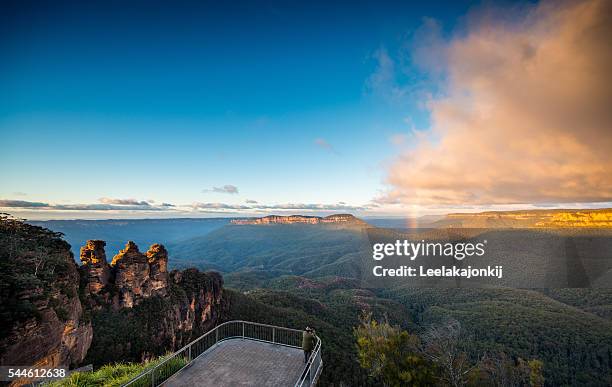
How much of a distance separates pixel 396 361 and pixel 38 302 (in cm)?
2431

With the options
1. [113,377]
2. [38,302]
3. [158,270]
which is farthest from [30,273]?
[158,270]

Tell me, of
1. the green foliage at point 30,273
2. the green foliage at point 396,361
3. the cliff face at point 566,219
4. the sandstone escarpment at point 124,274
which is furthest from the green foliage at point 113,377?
the cliff face at point 566,219

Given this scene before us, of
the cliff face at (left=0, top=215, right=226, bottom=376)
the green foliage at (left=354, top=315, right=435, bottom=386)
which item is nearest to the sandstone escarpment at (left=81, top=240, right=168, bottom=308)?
the cliff face at (left=0, top=215, right=226, bottom=376)

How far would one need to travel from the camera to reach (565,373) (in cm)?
4719

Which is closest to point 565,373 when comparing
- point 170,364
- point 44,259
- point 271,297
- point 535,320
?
point 535,320

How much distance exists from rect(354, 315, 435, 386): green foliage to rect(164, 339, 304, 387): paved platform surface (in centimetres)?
818

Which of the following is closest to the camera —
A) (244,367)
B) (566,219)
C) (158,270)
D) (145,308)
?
(244,367)

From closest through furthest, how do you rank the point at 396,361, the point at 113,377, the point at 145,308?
1. the point at 113,377
2. the point at 396,361
3. the point at 145,308

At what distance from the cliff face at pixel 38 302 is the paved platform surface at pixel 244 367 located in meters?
10.0

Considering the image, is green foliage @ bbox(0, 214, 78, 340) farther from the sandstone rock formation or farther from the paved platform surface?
the sandstone rock formation

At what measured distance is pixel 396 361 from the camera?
2172cm

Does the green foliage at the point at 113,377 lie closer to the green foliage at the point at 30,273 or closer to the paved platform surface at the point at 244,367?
the paved platform surface at the point at 244,367

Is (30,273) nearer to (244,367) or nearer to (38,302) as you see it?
(38,302)

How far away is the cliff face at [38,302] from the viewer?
14.9 m
